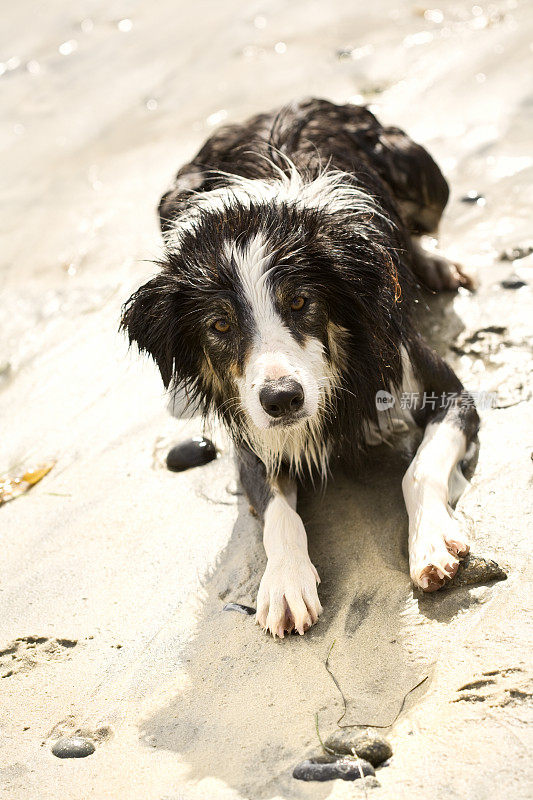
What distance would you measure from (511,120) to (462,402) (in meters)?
3.41

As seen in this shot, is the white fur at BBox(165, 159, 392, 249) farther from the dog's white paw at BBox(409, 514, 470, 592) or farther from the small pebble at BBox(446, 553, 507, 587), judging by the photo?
the small pebble at BBox(446, 553, 507, 587)

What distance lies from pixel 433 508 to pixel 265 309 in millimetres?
1082

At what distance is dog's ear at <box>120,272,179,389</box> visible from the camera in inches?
158

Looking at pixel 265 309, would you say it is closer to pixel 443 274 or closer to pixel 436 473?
pixel 436 473

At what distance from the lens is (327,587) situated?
3.79 metres

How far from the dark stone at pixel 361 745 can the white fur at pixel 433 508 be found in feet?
2.47

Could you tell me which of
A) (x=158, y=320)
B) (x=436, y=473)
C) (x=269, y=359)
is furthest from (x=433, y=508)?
(x=158, y=320)

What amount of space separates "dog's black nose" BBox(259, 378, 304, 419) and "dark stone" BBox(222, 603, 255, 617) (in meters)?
0.86

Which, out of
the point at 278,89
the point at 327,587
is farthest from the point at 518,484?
the point at 278,89

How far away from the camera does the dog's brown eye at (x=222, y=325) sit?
3.88m

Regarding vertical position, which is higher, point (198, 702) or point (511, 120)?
point (198, 702)

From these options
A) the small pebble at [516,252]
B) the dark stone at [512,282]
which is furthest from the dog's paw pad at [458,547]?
the small pebble at [516,252]

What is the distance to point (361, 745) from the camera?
289 centimetres

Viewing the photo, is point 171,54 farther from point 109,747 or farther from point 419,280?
point 109,747
